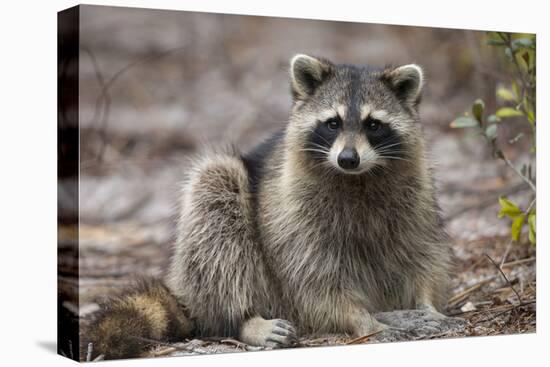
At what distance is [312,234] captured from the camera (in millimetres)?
5281

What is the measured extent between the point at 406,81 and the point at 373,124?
0.42 metres

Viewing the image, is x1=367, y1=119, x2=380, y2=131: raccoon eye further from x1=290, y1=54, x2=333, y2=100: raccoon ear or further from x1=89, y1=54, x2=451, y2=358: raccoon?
x1=290, y1=54, x2=333, y2=100: raccoon ear

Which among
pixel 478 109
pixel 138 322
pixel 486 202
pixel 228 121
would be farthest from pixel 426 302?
pixel 228 121

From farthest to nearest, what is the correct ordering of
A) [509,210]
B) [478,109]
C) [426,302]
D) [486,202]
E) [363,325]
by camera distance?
1. [486,202]
2. [478,109]
3. [509,210]
4. [426,302]
5. [363,325]

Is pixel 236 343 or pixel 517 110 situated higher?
pixel 517 110

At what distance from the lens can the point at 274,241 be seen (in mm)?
5328

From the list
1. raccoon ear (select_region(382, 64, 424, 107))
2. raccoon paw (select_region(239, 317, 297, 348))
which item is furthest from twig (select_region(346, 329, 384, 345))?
raccoon ear (select_region(382, 64, 424, 107))

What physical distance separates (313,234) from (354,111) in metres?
0.86

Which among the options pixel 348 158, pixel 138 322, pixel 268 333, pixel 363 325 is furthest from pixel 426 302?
pixel 138 322

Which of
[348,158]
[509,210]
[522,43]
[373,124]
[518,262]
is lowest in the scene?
[518,262]

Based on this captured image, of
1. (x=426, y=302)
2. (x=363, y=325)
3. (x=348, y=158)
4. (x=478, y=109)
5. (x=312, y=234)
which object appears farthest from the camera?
(x=478, y=109)

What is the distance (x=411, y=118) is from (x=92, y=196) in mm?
3625

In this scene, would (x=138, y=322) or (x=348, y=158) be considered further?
(x=138, y=322)

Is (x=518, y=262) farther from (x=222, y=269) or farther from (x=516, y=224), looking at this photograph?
(x=222, y=269)
